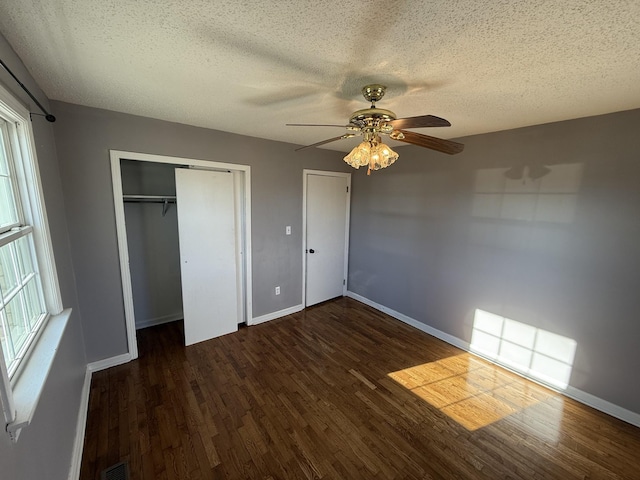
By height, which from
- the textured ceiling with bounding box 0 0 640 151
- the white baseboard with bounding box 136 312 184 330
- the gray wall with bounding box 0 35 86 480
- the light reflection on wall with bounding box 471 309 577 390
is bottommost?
the white baseboard with bounding box 136 312 184 330

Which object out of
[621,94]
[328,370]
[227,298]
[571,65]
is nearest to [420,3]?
[571,65]

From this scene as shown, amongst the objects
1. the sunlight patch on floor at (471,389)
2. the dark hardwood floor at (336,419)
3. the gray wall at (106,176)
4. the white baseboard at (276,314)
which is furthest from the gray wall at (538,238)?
the gray wall at (106,176)

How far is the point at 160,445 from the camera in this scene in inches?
68.3

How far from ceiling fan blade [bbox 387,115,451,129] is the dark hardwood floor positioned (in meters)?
2.04

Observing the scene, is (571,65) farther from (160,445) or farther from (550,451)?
(160,445)

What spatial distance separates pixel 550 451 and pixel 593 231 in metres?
1.66

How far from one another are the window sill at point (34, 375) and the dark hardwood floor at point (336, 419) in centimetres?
82

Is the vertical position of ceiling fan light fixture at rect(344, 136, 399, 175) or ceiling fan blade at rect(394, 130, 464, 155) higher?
ceiling fan blade at rect(394, 130, 464, 155)

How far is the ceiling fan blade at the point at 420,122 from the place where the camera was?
1.29 metres

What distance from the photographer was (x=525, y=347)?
2.51 m

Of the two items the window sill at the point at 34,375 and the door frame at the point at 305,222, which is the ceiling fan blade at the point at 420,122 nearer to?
the window sill at the point at 34,375

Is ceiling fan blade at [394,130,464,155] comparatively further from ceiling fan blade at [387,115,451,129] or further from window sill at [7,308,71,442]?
window sill at [7,308,71,442]

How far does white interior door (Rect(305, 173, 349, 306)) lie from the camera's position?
371 cm

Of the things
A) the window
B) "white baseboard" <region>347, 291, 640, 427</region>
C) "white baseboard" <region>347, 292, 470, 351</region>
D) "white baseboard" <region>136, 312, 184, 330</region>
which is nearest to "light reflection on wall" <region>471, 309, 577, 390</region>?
"white baseboard" <region>347, 291, 640, 427</region>
